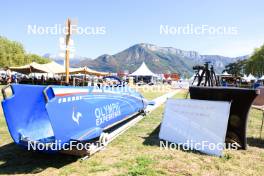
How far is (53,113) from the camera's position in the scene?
404 cm

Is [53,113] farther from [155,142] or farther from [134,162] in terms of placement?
[155,142]

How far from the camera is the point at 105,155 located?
5.18 metres

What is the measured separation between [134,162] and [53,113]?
1678 mm

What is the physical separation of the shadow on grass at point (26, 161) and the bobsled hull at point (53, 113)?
0.36 metres

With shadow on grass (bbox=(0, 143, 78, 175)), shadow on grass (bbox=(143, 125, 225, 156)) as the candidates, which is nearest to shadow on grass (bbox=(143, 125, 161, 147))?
shadow on grass (bbox=(143, 125, 225, 156))

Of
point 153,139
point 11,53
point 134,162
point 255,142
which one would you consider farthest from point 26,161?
point 11,53

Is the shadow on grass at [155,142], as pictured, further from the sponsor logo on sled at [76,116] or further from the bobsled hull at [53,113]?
the sponsor logo on sled at [76,116]

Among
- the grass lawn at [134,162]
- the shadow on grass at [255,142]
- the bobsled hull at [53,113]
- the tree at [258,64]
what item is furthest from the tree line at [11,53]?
the shadow on grass at [255,142]

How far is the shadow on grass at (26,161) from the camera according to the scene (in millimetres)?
4348

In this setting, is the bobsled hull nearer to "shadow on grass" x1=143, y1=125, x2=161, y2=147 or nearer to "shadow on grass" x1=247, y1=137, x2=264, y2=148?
"shadow on grass" x1=143, y1=125, x2=161, y2=147

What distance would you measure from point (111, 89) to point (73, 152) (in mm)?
2236

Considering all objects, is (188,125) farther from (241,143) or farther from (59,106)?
(59,106)

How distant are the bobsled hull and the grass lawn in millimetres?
405

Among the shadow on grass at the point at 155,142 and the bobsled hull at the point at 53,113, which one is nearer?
the bobsled hull at the point at 53,113
